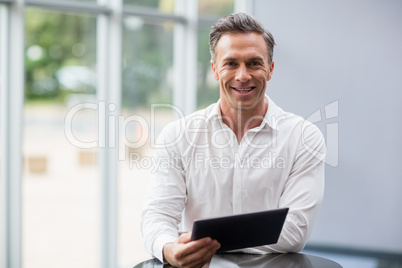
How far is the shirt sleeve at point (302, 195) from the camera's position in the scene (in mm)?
1611

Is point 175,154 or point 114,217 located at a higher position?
point 175,154

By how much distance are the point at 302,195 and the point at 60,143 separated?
2477 millimetres

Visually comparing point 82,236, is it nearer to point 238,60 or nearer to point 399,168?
point 399,168

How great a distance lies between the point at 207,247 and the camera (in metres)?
1.37

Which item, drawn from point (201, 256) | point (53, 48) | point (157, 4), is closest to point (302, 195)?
point (201, 256)

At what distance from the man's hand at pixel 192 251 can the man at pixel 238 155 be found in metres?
0.23

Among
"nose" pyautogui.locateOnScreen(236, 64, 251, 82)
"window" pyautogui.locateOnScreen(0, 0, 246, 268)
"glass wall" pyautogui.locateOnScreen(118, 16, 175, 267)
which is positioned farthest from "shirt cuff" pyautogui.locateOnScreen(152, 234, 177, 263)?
"glass wall" pyautogui.locateOnScreen(118, 16, 175, 267)

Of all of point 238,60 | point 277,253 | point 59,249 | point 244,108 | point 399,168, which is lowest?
point 59,249

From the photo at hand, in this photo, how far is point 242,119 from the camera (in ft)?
6.14

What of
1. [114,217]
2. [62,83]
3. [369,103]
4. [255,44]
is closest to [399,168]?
[369,103]

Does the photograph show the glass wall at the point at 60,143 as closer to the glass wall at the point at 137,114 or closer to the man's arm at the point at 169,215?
the glass wall at the point at 137,114

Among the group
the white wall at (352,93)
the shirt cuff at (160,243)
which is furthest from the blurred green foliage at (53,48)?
the shirt cuff at (160,243)

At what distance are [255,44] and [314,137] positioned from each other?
15.6 inches

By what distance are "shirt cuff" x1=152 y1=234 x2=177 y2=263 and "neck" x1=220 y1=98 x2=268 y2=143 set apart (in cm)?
48
